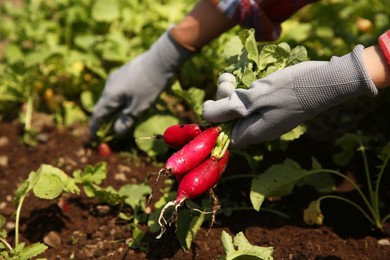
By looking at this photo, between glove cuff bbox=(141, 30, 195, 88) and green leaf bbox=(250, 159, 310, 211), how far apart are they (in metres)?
0.75

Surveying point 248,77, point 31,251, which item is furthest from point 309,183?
point 31,251

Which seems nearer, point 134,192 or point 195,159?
point 195,159

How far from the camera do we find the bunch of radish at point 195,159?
2.02m

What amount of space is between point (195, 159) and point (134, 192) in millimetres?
522

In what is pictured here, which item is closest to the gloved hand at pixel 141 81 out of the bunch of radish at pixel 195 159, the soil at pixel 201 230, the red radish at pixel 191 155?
the soil at pixel 201 230

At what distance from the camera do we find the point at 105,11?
332 centimetres

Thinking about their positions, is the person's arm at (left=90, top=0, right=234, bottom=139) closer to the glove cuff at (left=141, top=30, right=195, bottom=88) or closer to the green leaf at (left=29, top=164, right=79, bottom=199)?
the glove cuff at (left=141, top=30, right=195, bottom=88)

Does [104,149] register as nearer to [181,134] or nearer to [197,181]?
[181,134]

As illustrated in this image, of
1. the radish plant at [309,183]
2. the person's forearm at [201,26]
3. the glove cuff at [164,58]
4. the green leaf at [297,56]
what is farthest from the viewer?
the glove cuff at [164,58]

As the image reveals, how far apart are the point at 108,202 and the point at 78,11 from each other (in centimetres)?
142

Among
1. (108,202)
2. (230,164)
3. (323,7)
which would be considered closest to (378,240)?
(230,164)

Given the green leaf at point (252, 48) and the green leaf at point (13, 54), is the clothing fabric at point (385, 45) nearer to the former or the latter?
the green leaf at point (252, 48)

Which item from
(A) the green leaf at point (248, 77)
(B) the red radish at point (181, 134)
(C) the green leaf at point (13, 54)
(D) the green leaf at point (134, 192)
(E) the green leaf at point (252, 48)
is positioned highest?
(C) the green leaf at point (13, 54)

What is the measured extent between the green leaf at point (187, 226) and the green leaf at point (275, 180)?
24 centimetres
